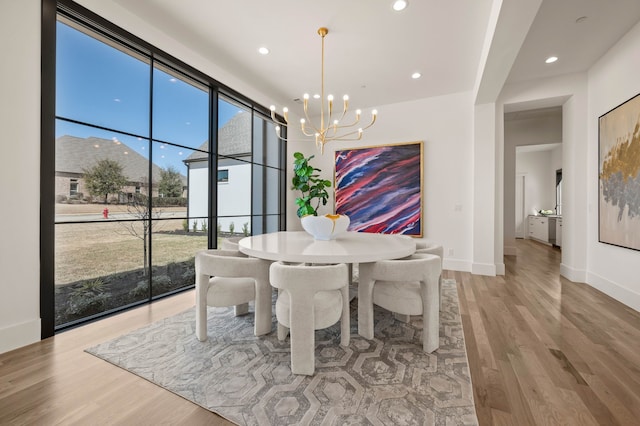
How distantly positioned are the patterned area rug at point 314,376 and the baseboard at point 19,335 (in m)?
0.53

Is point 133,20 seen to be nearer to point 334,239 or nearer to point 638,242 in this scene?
point 334,239

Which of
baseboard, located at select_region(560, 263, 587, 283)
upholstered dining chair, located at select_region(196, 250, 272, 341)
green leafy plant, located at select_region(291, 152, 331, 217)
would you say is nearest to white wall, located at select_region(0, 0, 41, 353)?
upholstered dining chair, located at select_region(196, 250, 272, 341)

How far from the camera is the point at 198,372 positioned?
62.9 inches

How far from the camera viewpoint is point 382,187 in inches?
190

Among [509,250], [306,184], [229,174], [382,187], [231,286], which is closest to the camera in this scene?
[231,286]

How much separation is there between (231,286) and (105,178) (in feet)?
5.90

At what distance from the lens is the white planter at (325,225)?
2.42 meters

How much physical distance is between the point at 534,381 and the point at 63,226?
12.1ft

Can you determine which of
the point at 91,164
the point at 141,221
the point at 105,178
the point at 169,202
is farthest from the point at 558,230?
the point at 91,164

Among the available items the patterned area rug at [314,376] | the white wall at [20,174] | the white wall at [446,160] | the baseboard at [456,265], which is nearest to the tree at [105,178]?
the white wall at [20,174]

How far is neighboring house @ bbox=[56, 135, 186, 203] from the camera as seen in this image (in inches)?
89.3

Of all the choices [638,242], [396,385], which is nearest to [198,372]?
[396,385]

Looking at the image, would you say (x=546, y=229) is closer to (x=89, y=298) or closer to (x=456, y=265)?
(x=456, y=265)

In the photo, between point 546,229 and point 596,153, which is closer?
point 596,153
